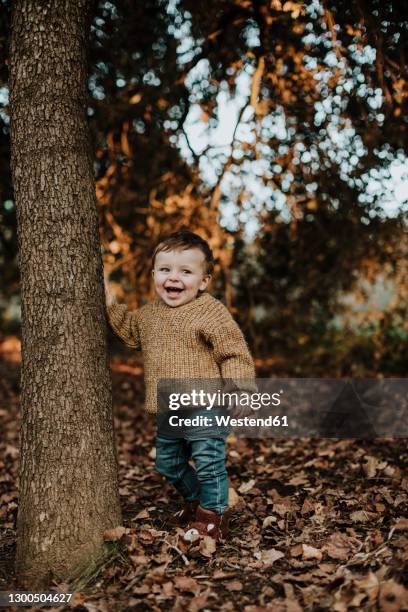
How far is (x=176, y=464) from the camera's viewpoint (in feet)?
10.8

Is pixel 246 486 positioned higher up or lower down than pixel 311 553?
higher up

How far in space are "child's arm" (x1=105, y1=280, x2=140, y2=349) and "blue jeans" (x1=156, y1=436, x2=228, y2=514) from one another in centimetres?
59

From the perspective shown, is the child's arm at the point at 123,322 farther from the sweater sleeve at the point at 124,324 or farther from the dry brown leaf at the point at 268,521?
the dry brown leaf at the point at 268,521

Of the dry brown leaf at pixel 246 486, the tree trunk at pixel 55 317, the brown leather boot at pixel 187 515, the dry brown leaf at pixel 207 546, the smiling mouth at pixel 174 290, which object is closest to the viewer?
the tree trunk at pixel 55 317

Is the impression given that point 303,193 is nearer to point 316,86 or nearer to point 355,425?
point 316,86

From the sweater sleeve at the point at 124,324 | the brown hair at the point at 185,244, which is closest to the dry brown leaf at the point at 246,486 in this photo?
the sweater sleeve at the point at 124,324

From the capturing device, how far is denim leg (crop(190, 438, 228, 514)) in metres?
3.09

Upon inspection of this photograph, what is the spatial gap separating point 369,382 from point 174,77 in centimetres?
418

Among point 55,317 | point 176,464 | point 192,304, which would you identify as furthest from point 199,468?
point 55,317

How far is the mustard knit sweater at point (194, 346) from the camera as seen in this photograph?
3062 mm

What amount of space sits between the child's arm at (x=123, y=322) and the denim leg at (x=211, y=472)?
2.25 feet

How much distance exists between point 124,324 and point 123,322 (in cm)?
1

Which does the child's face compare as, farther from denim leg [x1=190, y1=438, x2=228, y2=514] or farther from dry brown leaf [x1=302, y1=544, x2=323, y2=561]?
dry brown leaf [x1=302, y1=544, x2=323, y2=561]

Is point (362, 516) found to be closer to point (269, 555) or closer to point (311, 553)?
point (311, 553)
